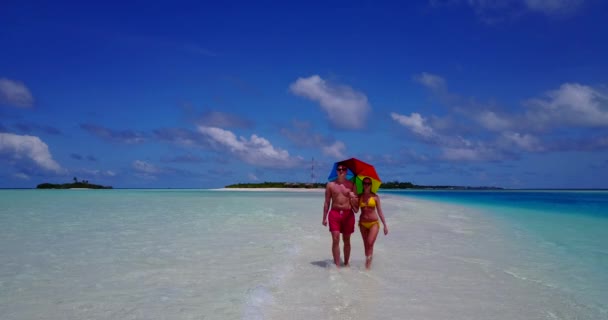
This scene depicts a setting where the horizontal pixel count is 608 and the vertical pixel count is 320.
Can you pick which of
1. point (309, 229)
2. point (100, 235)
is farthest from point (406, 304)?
point (100, 235)

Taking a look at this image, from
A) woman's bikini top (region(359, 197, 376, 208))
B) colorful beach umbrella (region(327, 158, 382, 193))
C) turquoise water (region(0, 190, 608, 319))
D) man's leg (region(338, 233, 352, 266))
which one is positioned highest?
colorful beach umbrella (region(327, 158, 382, 193))

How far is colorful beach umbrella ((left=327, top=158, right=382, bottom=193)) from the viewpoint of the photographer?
7.07 metres

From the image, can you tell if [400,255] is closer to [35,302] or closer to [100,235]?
[35,302]

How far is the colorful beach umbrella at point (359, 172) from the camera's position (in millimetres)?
7066

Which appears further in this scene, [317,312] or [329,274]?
[329,274]

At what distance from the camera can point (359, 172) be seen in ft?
23.3

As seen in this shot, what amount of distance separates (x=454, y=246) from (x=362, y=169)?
4591 mm

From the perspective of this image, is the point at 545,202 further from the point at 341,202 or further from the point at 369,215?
the point at 341,202

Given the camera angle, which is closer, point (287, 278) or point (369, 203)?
point (287, 278)

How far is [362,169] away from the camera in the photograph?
7109 mm

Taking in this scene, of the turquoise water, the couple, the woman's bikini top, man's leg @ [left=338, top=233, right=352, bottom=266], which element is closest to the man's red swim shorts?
the couple

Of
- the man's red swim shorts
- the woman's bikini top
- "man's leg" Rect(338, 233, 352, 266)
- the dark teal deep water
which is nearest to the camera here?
the woman's bikini top

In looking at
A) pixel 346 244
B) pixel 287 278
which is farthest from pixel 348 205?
pixel 287 278

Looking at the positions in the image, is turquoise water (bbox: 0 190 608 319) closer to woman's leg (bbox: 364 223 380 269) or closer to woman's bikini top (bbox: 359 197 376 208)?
woman's leg (bbox: 364 223 380 269)
